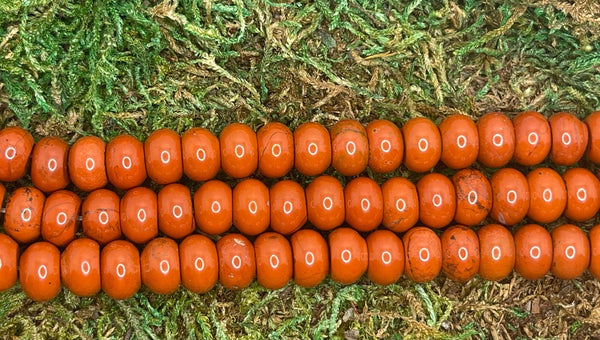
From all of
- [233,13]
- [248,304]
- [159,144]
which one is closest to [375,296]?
[248,304]

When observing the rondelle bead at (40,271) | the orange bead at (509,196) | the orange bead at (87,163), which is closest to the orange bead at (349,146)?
the orange bead at (509,196)

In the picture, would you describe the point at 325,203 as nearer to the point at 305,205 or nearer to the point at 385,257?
the point at 305,205

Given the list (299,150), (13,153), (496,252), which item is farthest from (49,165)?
(496,252)

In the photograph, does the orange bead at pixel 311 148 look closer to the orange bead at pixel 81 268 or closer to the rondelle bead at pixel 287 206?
the rondelle bead at pixel 287 206

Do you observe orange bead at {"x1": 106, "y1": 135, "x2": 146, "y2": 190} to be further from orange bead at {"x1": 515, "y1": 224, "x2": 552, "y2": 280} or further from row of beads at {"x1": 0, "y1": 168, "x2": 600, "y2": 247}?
orange bead at {"x1": 515, "y1": 224, "x2": 552, "y2": 280}

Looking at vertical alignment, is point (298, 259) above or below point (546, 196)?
below

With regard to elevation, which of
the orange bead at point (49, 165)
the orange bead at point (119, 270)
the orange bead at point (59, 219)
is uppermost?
the orange bead at point (49, 165)

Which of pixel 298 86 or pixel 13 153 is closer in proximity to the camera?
pixel 13 153

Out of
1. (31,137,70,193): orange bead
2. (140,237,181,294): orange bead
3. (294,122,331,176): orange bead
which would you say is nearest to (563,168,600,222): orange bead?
(294,122,331,176): orange bead
